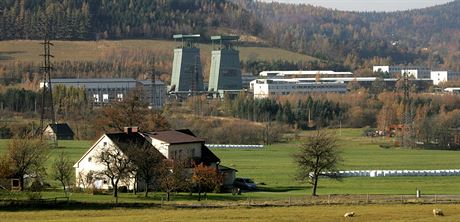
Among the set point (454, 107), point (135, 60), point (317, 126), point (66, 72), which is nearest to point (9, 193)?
point (317, 126)

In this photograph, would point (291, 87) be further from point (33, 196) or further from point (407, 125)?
point (33, 196)

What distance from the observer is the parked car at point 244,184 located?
51156mm

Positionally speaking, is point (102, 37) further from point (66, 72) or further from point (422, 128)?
point (422, 128)

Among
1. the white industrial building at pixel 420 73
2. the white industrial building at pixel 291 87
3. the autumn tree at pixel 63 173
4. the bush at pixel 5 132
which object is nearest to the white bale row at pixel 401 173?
the autumn tree at pixel 63 173

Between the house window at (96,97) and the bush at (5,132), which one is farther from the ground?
the house window at (96,97)

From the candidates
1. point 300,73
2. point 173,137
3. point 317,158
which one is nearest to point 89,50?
point 300,73

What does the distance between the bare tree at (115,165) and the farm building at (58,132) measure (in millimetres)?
34367

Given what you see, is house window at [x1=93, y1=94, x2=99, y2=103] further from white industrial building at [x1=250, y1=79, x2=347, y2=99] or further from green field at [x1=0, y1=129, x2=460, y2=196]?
green field at [x1=0, y1=129, x2=460, y2=196]

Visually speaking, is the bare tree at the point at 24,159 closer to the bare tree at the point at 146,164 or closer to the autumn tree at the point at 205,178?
the bare tree at the point at 146,164

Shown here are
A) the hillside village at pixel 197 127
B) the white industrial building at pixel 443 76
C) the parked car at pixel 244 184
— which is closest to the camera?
the hillside village at pixel 197 127

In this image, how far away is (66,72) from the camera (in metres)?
149

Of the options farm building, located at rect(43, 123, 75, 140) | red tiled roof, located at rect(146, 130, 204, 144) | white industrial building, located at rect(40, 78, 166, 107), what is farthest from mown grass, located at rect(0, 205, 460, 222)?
white industrial building, located at rect(40, 78, 166, 107)

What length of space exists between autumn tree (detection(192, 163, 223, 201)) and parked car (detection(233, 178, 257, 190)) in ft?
5.28

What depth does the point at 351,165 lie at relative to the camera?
65.1 m
